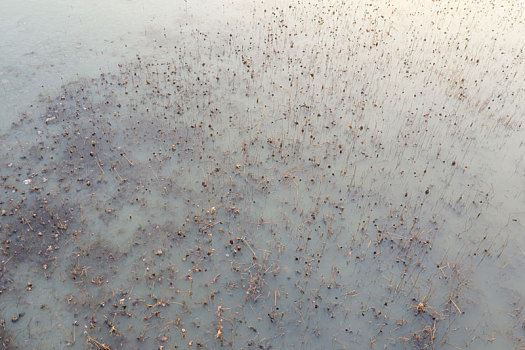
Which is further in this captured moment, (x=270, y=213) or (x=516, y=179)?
(x=516, y=179)

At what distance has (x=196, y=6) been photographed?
71.3 ft

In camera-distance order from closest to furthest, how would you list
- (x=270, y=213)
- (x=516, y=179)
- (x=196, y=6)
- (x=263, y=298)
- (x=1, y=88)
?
(x=263, y=298), (x=270, y=213), (x=516, y=179), (x=1, y=88), (x=196, y=6)

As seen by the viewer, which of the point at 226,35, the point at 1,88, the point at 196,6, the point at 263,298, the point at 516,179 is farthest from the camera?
the point at 196,6

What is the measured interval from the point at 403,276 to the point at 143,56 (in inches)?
575

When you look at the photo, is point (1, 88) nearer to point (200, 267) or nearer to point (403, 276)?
point (200, 267)

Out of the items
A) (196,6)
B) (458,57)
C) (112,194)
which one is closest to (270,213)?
(112,194)

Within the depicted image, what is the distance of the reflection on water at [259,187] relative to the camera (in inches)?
336

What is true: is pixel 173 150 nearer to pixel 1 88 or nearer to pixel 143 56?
pixel 143 56

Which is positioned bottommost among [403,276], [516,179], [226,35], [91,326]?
[91,326]

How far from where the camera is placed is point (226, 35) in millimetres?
19250

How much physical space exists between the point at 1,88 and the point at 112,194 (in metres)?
8.12

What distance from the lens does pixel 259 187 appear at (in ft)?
38.0

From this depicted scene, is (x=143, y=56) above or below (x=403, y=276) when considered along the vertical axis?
above

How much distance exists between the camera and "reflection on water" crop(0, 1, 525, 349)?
28.0 ft
